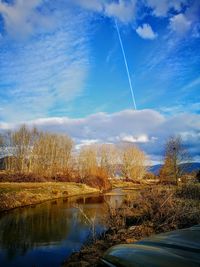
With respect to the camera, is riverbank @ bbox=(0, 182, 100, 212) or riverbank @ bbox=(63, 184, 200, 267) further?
riverbank @ bbox=(0, 182, 100, 212)

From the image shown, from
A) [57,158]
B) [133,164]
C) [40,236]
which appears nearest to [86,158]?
[57,158]

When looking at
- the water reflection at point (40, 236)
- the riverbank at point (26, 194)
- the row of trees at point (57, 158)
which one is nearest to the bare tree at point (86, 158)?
the row of trees at point (57, 158)

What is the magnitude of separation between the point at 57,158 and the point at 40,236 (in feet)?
208

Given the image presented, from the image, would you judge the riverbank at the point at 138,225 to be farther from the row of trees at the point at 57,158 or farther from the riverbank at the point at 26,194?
the row of trees at the point at 57,158

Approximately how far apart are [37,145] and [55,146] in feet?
17.8

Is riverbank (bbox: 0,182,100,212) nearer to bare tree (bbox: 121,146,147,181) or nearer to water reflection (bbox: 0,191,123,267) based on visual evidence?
water reflection (bbox: 0,191,123,267)

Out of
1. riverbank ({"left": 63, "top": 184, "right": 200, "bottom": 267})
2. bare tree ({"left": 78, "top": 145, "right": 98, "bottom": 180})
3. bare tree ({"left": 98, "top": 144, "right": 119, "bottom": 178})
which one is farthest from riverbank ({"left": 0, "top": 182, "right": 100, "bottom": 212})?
bare tree ({"left": 98, "top": 144, "right": 119, "bottom": 178})

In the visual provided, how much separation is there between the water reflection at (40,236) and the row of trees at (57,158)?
127 ft

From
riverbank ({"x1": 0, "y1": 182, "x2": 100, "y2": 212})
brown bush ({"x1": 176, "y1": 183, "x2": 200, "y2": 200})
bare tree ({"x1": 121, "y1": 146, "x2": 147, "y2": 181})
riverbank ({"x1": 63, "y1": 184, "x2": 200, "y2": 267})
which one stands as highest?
bare tree ({"x1": 121, "y1": 146, "x2": 147, "y2": 181})

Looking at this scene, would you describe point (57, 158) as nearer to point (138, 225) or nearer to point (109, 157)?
point (109, 157)

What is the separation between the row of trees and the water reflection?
3858 centimetres

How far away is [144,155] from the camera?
97938 mm

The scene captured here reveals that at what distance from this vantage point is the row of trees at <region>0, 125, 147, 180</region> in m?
72.2

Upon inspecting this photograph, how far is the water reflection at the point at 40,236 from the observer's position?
12.6 m
